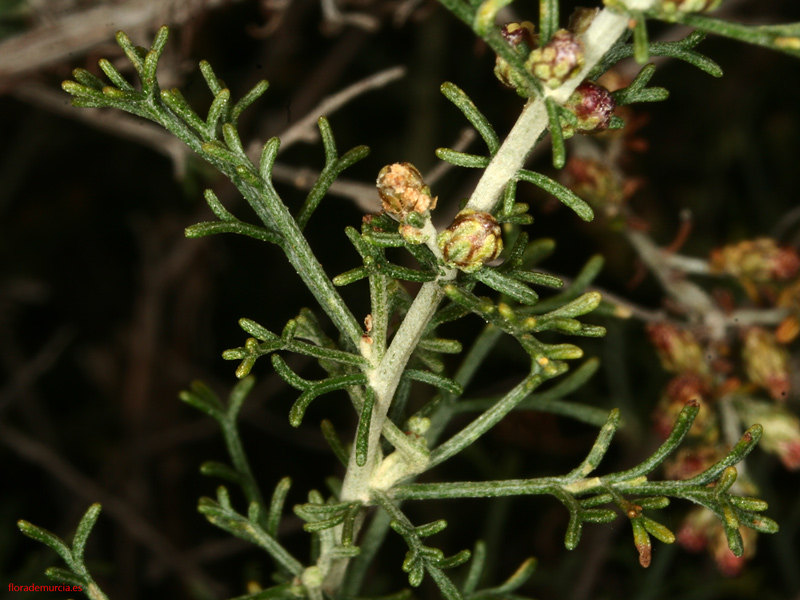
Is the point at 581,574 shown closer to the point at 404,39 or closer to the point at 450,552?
the point at 450,552

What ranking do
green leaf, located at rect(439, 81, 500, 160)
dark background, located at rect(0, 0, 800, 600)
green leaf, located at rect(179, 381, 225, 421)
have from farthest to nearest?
dark background, located at rect(0, 0, 800, 600) < green leaf, located at rect(179, 381, 225, 421) < green leaf, located at rect(439, 81, 500, 160)

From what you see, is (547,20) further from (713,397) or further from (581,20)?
(713,397)

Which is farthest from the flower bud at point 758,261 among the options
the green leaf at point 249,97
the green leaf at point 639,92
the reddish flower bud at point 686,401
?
the green leaf at point 249,97

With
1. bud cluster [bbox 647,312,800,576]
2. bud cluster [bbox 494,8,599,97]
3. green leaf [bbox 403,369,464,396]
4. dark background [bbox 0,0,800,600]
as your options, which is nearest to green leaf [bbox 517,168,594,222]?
bud cluster [bbox 494,8,599,97]

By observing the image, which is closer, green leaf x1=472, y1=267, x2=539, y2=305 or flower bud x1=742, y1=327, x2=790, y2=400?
green leaf x1=472, y1=267, x2=539, y2=305

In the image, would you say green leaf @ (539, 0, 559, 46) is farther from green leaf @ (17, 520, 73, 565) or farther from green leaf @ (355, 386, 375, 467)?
green leaf @ (17, 520, 73, 565)

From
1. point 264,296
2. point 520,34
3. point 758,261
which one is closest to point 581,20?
point 520,34
